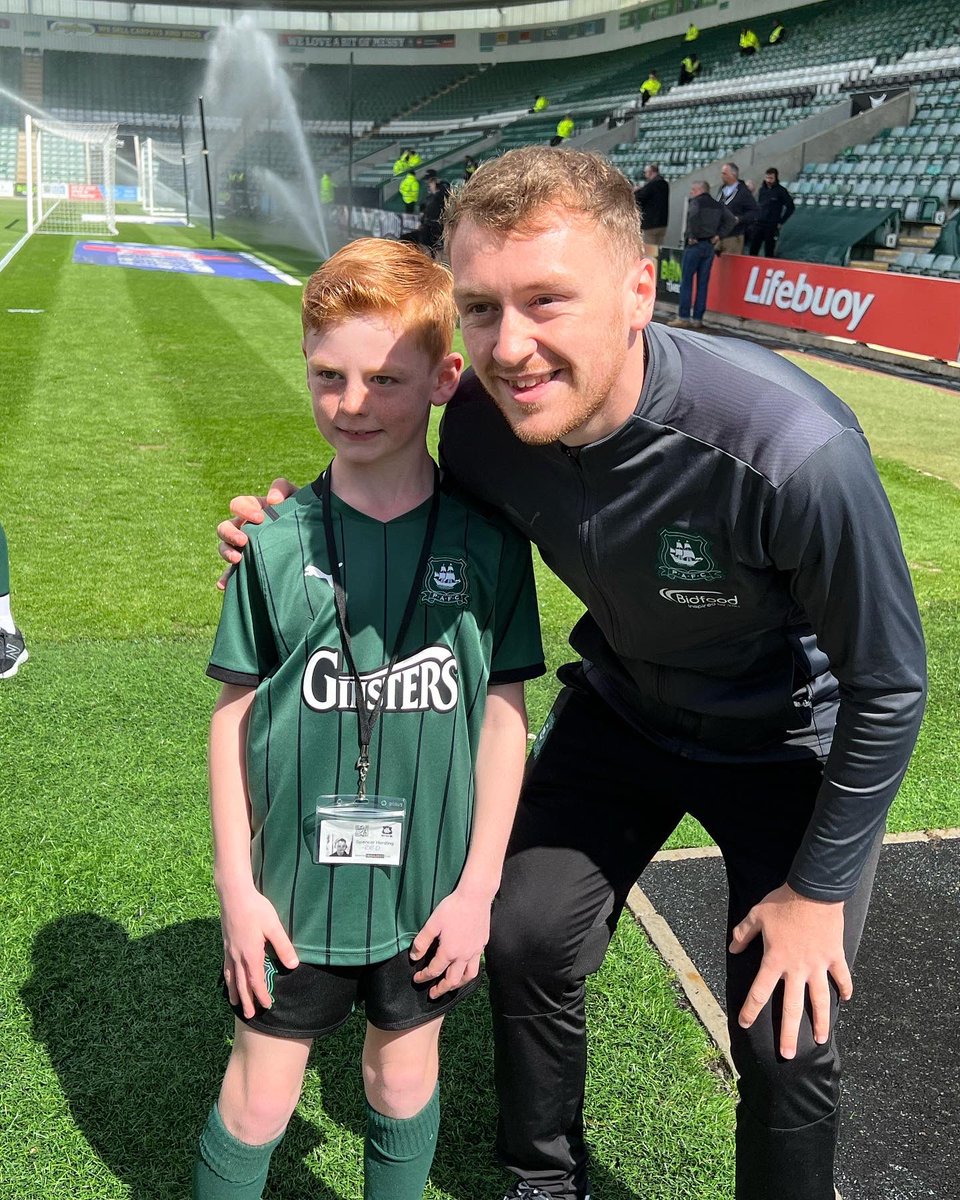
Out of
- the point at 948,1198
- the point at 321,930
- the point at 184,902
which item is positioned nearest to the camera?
the point at 321,930

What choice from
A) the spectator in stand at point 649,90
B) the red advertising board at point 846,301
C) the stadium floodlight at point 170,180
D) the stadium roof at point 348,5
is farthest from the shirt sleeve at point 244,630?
the stadium roof at point 348,5

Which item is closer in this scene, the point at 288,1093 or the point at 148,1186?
the point at 288,1093

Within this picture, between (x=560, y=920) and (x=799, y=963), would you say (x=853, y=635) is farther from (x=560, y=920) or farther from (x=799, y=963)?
(x=560, y=920)

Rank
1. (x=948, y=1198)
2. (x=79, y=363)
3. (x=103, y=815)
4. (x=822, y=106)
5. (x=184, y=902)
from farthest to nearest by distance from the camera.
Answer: (x=822, y=106)
(x=79, y=363)
(x=103, y=815)
(x=184, y=902)
(x=948, y=1198)

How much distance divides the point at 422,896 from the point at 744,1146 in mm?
725

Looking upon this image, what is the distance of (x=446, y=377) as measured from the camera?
1.93 metres

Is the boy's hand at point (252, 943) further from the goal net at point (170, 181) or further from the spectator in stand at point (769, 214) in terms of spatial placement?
the goal net at point (170, 181)

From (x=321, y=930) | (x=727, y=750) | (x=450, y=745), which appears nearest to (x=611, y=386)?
(x=450, y=745)

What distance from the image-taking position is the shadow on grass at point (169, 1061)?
228 cm

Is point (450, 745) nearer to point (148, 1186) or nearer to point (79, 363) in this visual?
point (148, 1186)

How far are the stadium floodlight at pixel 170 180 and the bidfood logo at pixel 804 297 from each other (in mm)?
35558

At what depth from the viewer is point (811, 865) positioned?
72.4 inches

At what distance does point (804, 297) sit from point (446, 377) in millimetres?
14150

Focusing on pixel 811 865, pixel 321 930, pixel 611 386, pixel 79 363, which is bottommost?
pixel 79 363
